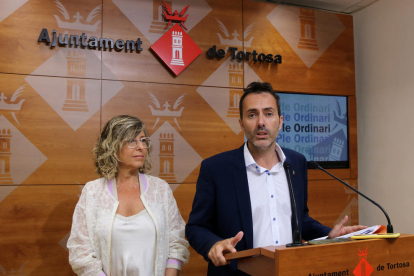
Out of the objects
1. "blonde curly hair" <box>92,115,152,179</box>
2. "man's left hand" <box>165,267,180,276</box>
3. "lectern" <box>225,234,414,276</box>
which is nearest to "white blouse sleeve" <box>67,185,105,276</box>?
"blonde curly hair" <box>92,115,152,179</box>

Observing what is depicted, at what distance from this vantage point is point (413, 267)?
148 centimetres

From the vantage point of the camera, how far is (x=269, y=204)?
1.89m

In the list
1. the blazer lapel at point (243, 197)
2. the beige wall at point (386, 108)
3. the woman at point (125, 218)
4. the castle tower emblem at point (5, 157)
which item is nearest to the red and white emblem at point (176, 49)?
the woman at point (125, 218)

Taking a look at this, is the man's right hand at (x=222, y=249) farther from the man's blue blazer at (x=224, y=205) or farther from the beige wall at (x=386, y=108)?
the beige wall at (x=386, y=108)

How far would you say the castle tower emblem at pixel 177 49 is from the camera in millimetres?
3699

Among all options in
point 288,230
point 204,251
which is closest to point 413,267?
point 288,230

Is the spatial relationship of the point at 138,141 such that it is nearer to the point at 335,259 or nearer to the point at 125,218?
the point at 125,218

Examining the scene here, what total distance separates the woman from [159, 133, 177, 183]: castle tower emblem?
976mm

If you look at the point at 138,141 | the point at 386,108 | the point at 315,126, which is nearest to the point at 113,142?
the point at 138,141

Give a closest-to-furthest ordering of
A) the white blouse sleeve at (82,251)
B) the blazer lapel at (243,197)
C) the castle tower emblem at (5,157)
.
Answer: the blazer lapel at (243,197)
the white blouse sleeve at (82,251)
the castle tower emblem at (5,157)

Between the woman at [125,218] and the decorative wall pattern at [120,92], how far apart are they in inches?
39.2

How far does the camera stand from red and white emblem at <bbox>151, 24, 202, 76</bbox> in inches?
144

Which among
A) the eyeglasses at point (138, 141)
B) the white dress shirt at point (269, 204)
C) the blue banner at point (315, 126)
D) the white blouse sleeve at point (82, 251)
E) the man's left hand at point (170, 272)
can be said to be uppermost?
the blue banner at point (315, 126)

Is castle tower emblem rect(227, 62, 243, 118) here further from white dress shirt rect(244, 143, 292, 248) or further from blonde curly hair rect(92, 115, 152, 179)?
white dress shirt rect(244, 143, 292, 248)
